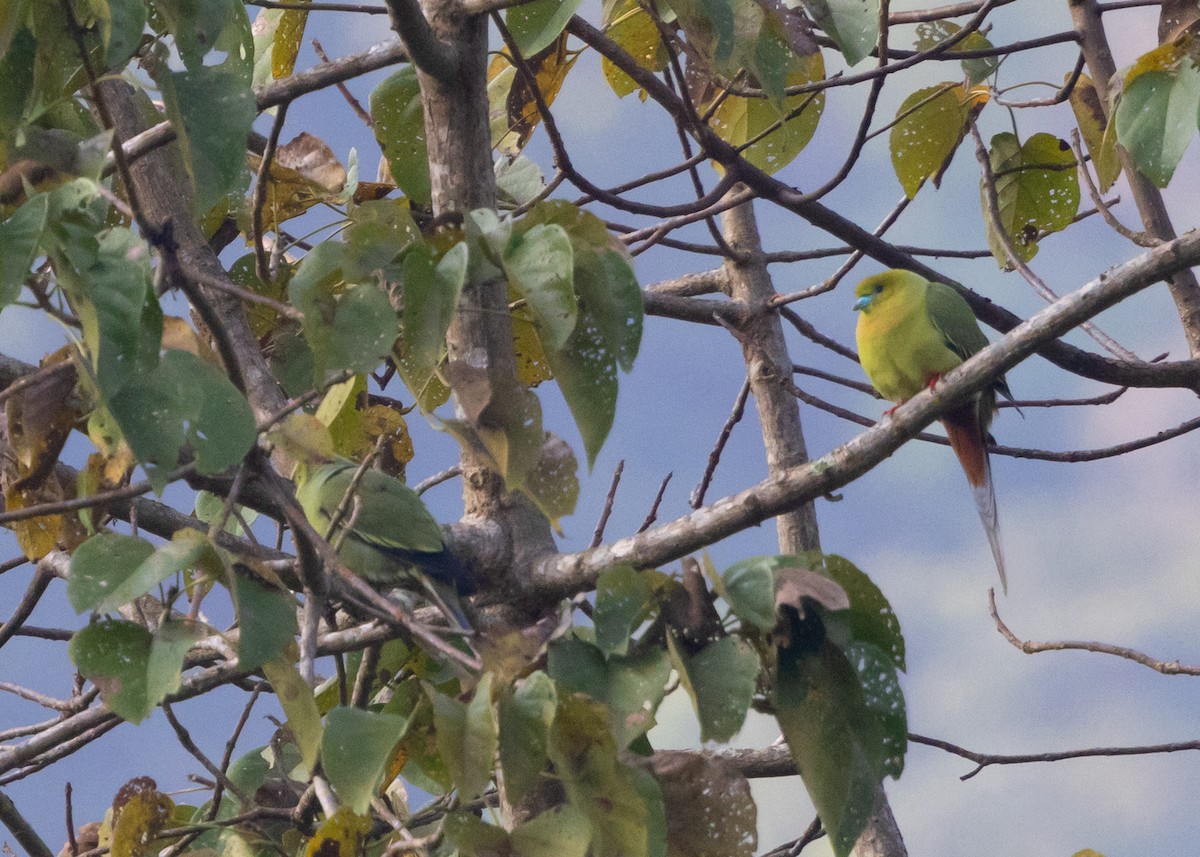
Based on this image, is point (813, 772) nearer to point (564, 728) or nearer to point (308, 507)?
point (564, 728)

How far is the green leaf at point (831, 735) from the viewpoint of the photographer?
1.63 metres

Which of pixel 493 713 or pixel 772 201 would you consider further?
pixel 772 201

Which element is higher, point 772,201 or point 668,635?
point 772,201

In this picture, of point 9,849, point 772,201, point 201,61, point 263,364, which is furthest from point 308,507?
point 201,61

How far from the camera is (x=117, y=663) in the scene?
157 centimetres

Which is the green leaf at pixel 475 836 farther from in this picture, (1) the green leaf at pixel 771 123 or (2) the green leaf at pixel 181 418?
(1) the green leaf at pixel 771 123

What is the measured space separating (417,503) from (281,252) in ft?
2.78

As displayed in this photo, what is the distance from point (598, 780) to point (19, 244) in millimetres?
914

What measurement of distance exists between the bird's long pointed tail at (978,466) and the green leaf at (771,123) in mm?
873

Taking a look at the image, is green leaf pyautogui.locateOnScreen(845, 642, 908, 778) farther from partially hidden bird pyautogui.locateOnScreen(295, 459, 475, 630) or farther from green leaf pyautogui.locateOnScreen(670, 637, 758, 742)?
partially hidden bird pyautogui.locateOnScreen(295, 459, 475, 630)

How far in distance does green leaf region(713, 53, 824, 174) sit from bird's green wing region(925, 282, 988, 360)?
0.56 meters

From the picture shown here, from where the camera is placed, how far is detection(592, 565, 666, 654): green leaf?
1.58 m

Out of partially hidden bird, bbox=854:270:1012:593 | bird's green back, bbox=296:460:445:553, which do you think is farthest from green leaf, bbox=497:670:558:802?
partially hidden bird, bbox=854:270:1012:593

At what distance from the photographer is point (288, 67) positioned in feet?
10.1
